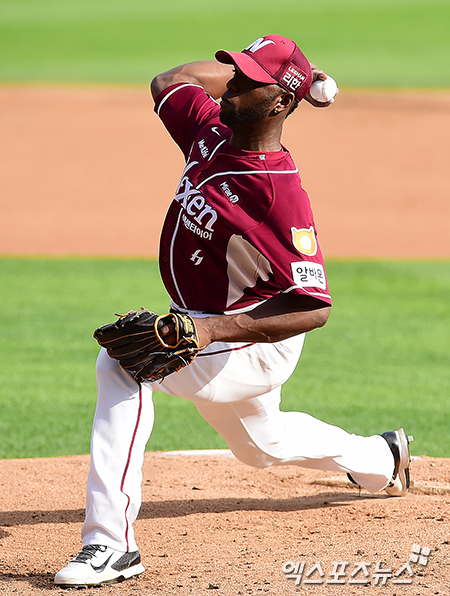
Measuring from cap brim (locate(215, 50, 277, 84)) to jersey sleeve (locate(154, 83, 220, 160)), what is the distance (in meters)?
0.51

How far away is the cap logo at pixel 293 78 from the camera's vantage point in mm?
3514

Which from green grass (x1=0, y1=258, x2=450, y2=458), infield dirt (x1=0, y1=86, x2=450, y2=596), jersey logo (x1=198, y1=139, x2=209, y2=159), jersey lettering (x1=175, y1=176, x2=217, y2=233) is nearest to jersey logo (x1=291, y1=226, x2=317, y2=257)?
jersey lettering (x1=175, y1=176, x2=217, y2=233)

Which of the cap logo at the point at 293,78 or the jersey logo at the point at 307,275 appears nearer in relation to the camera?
the jersey logo at the point at 307,275

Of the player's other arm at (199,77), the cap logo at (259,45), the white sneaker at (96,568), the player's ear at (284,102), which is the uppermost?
the player's other arm at (199,77)

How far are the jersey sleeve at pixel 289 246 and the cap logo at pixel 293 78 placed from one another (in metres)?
0.47

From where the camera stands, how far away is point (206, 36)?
3009 cm

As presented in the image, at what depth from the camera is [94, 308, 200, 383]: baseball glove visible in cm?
316

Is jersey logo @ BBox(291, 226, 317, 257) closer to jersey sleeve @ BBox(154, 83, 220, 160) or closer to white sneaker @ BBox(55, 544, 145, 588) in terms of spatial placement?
jersey sleeve @ BBox(154, 83, 220, 160)

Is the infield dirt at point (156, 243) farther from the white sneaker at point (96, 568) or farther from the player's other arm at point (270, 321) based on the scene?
the player's other arm at point (270, 321)

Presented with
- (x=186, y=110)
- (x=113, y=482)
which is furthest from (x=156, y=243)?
(x=113, y=482)

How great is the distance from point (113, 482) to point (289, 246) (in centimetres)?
111

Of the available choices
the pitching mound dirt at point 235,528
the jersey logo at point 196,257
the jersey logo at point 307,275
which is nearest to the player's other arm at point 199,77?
the jersey logo at point 196,257

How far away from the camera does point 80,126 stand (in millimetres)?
19453

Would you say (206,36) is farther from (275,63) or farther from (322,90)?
(275,63)
